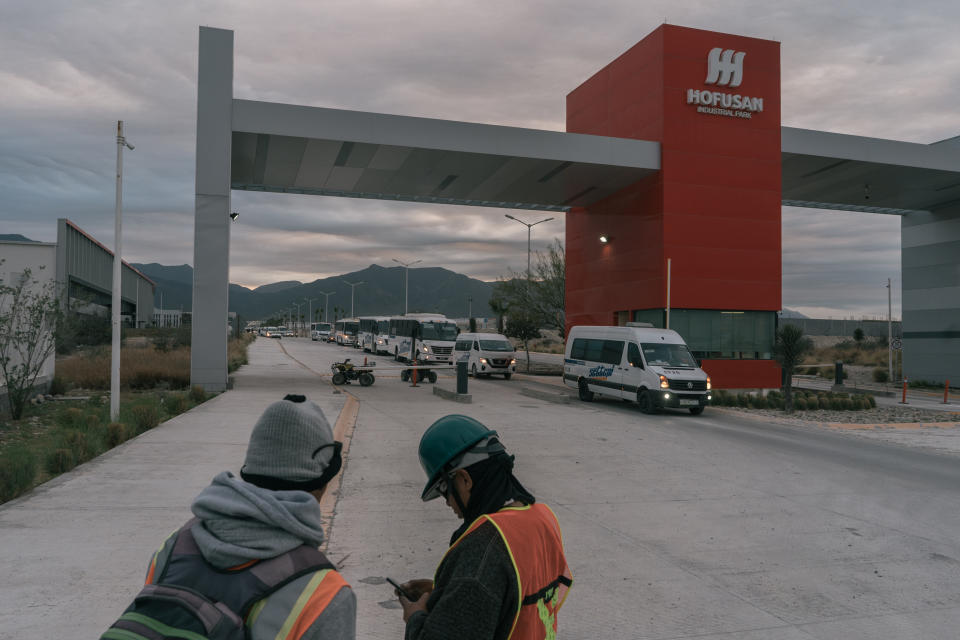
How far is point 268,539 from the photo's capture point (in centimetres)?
170

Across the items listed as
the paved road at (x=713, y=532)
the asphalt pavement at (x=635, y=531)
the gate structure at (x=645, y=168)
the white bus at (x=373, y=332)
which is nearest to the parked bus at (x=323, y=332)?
the white bus at (x=373, y=332)

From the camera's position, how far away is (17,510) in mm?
7250

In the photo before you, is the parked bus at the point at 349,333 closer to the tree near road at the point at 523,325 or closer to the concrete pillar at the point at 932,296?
the tree near road at the point at 523,325

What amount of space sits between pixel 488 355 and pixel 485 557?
99.9 feet

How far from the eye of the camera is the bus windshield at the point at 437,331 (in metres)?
38.5

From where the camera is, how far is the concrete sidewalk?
4.81 metres

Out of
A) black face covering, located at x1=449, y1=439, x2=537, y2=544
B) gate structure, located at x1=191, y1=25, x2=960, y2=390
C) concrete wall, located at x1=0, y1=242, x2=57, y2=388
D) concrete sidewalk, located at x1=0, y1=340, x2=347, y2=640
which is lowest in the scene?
concrete sidewalk, located at x1=0, y1=340, x2=347, y2=640

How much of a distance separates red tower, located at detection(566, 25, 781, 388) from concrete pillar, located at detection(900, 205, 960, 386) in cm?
1282

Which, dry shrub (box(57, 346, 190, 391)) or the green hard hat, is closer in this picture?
the green hard hat

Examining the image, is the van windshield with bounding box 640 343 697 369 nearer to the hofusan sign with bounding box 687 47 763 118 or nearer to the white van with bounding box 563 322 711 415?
the white van with bounding box 563 322 711 415

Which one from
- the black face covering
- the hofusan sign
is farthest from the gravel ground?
the black face covering

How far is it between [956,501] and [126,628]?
1063cm

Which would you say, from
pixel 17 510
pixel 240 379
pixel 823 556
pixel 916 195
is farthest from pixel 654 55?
pixel 17 510

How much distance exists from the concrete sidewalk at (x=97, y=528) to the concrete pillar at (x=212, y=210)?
9859mm
